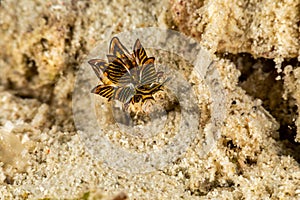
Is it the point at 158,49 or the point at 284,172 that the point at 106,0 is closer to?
the point at 158,49

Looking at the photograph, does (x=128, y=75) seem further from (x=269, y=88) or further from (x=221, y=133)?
(x=269, y=88)

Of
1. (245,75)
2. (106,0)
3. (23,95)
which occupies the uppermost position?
(106,0)

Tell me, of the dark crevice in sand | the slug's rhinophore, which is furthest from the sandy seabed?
the slug's rhinophore

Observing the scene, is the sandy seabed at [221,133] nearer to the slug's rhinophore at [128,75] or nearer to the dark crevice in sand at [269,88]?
the dark crevice in sand at [269,88]

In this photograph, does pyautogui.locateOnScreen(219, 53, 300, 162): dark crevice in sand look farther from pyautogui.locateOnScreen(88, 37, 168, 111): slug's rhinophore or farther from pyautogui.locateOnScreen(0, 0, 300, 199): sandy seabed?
pyautogui.locateOnScreen(88, 37, 168, 111): slug's rhinophore

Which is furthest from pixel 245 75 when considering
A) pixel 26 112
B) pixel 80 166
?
pixel 26 112

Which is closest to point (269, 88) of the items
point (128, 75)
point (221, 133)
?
point (221, 133)

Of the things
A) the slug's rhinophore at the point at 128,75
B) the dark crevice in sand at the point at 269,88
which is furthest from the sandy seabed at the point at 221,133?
the slug's rhinophore at the point at 128,75
